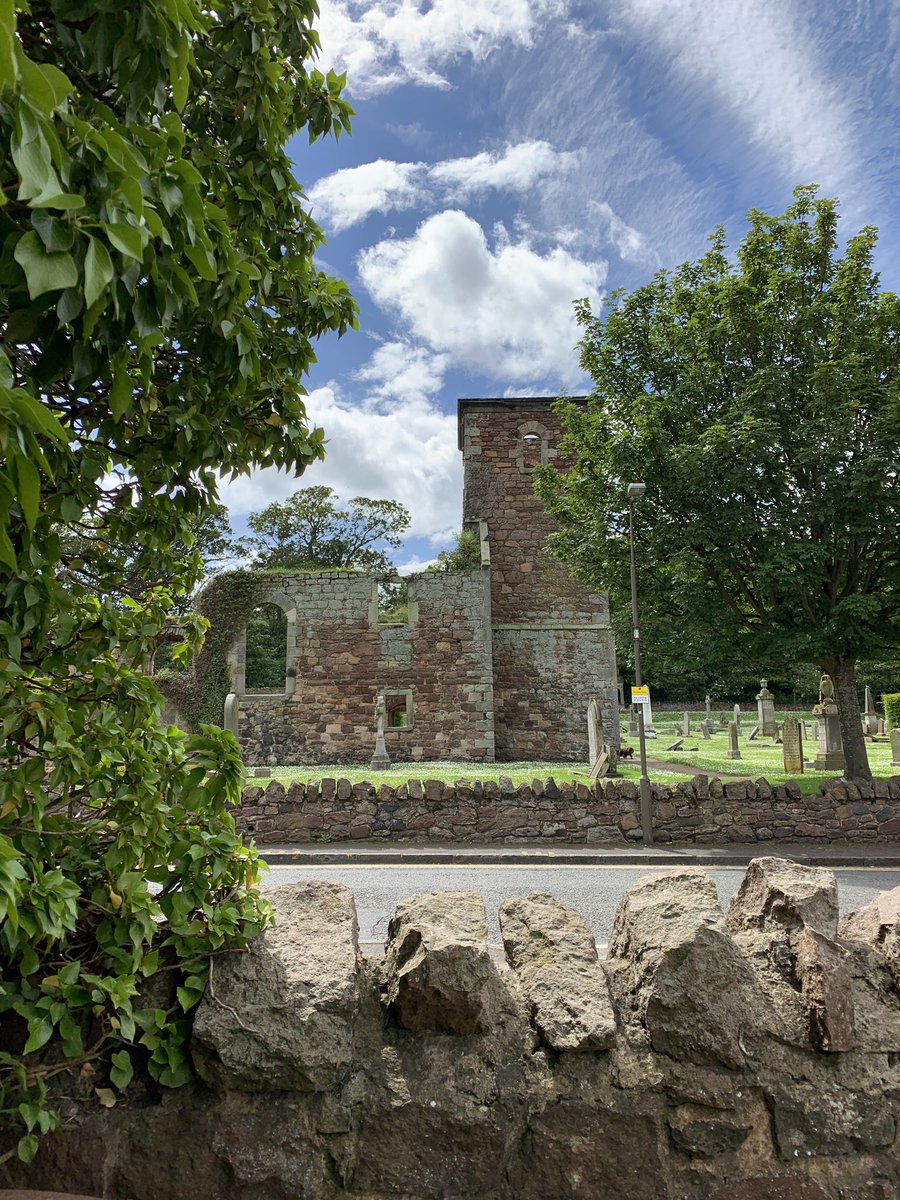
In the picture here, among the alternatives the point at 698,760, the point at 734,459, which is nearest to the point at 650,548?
the point at 734,459

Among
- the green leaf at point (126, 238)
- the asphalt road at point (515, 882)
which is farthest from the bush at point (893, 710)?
the green leaf at point (126, 238)

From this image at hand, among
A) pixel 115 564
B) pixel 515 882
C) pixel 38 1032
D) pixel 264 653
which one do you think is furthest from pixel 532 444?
pixel 38 1032

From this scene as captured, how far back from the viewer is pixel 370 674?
22359 mm

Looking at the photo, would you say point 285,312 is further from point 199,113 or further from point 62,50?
point 62,50

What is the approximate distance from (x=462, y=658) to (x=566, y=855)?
37.9 ft

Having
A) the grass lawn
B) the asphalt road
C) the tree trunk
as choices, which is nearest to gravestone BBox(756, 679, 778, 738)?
the grass lawn

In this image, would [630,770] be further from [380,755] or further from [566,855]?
[566,855]

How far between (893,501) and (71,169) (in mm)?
13965

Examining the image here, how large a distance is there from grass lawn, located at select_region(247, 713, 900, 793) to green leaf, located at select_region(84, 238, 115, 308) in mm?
12812

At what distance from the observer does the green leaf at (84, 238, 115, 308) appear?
116cm

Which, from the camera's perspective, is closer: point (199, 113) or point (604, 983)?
point (604, 983)

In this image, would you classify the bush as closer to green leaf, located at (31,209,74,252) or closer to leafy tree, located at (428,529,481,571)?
leafy tree, located at (428,529,481,571)

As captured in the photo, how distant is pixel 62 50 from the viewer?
1.68 m

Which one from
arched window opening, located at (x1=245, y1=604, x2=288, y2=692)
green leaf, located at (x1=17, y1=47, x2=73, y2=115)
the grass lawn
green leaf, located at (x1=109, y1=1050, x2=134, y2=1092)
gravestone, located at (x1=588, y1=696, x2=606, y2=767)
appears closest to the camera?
green leaf, located at (x1=17, y1=47, x2=73, y2=115)
